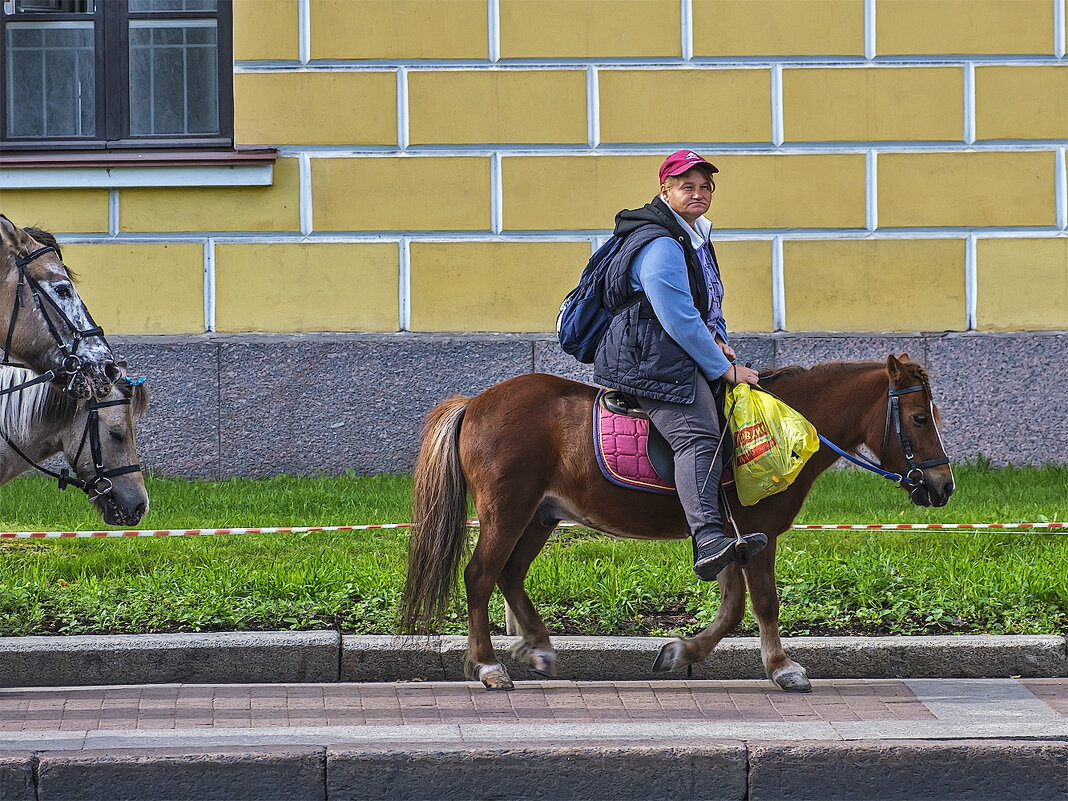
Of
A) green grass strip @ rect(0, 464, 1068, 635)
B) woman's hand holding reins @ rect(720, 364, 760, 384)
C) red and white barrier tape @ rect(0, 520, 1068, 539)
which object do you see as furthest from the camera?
red and white barrier tape @ rect(0, 520, 1068, 539)

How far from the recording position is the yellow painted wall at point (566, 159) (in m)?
10.9

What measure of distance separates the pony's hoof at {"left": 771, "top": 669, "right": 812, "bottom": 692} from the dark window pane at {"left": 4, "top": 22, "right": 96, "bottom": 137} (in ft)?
25.1

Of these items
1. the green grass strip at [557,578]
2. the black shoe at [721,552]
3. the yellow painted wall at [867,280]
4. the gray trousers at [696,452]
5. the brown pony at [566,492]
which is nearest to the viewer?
the black shoe at [721,552]

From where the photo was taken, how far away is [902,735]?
538 cm

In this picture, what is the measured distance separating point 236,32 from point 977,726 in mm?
7811

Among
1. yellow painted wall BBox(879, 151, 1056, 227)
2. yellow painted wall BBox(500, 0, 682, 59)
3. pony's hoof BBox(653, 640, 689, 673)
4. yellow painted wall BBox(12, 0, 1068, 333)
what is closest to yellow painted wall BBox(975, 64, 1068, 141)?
yellow painted wall BBox(12, 0, 1068, 333)

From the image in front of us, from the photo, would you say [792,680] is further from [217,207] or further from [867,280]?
[217,207]

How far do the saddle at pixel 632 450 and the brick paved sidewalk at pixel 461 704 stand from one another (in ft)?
3.05

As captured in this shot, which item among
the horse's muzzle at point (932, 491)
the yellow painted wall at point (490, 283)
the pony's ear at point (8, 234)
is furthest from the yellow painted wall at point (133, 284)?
the horse's muzzle at point (932, 491)

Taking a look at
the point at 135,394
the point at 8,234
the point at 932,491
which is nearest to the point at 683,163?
the point at 932,491

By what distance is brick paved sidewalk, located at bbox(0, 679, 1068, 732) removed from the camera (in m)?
→ 5.71

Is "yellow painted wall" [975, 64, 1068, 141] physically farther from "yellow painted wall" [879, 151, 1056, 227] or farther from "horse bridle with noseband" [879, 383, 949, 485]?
"horse bridle with noseband" [879, 383, 949, 485]

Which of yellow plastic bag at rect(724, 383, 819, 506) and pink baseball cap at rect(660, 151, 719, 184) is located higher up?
pink baseball cap at rect(660, 151, 719, 184)

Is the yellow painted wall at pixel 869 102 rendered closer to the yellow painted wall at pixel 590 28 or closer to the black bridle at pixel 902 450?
the yellow painted wall at pixel 590 28
